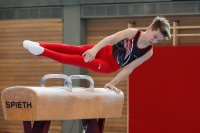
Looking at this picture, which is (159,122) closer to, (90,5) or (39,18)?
(90,5)

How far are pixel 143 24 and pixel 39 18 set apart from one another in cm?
284

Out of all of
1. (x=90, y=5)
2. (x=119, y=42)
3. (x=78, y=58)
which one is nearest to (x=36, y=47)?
(x=78, y=58)

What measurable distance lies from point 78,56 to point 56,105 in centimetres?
71

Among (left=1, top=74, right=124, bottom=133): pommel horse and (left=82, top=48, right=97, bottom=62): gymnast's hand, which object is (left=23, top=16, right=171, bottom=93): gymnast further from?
(left=1, top=74, right=124, bottom=133): pommel horse

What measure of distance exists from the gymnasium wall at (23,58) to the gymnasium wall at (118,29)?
92 centimetres

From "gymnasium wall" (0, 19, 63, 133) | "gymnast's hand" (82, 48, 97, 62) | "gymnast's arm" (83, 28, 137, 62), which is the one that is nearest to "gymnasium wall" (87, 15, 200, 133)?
"gymnasium wall" (0, 19, 63, 133)

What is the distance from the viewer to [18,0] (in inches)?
452

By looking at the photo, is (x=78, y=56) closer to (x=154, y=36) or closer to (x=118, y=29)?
(x=154, y=36)

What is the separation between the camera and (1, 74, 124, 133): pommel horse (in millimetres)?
4961

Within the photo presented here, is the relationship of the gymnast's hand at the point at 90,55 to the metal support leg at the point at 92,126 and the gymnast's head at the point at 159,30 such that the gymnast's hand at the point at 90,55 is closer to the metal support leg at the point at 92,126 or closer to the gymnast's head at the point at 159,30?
the gymnast's head at the point at 159,30

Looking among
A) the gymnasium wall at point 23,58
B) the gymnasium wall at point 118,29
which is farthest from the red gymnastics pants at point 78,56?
the gymnasium wall at point 23,58

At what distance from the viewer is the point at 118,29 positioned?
439 inches

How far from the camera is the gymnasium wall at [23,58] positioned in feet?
37.6

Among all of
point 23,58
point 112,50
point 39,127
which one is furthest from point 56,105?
point 23,58
